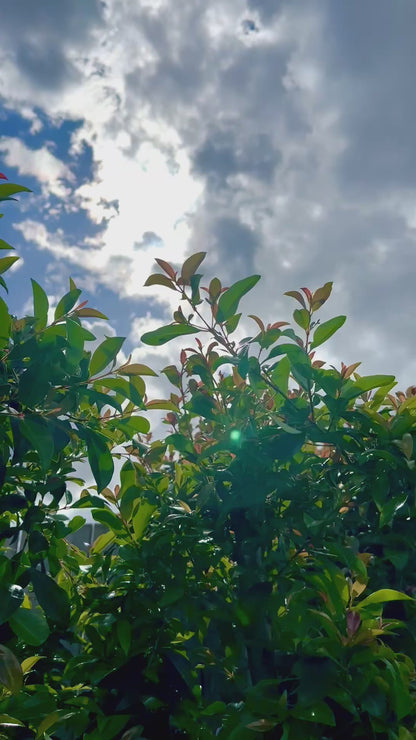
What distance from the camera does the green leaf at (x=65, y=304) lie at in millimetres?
2000

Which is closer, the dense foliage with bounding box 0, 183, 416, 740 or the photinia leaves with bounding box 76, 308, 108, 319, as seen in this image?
the dense foliage with bounding box 0, 183, 416, 740

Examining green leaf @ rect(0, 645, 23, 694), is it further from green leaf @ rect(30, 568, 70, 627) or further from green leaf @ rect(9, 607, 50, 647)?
green leaf @ rect(30, 568, 70, 627)

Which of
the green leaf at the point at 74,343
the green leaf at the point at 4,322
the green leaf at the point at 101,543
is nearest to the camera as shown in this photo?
the green leaf at the point at 4,322

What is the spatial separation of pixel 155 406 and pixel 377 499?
2.46 feet

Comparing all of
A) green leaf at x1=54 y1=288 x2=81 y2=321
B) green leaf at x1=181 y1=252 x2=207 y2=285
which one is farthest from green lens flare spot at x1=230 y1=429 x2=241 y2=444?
green leaf at x1=54 y1=288 x2=81 y2=321

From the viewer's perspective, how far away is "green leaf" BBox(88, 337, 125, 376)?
1.87 metres

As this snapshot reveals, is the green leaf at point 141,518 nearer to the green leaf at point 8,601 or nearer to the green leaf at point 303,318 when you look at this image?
the green leaf at point 8,601

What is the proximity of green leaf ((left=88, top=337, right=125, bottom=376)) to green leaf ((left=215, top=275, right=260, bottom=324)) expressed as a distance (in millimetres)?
344

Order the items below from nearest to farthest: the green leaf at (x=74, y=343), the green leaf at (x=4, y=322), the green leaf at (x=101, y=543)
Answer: the green leaf at (x=4, y=322)
the green leaf at (x=74, y=343)
the green leaf at (x=101, y=543)

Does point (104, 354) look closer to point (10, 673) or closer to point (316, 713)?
point (10, 673)

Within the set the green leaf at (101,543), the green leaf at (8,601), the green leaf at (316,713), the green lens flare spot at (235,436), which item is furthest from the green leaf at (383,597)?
the green leaf at (101,543)

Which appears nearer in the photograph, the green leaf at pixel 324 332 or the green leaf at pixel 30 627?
the green leaf at pixel 30 627

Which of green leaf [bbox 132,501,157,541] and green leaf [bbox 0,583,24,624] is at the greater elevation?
green leaf [bbox 132,501,157,541]

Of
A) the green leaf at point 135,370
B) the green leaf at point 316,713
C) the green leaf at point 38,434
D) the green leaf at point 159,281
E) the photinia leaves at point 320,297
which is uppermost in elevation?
the green leaf at point 159,281
